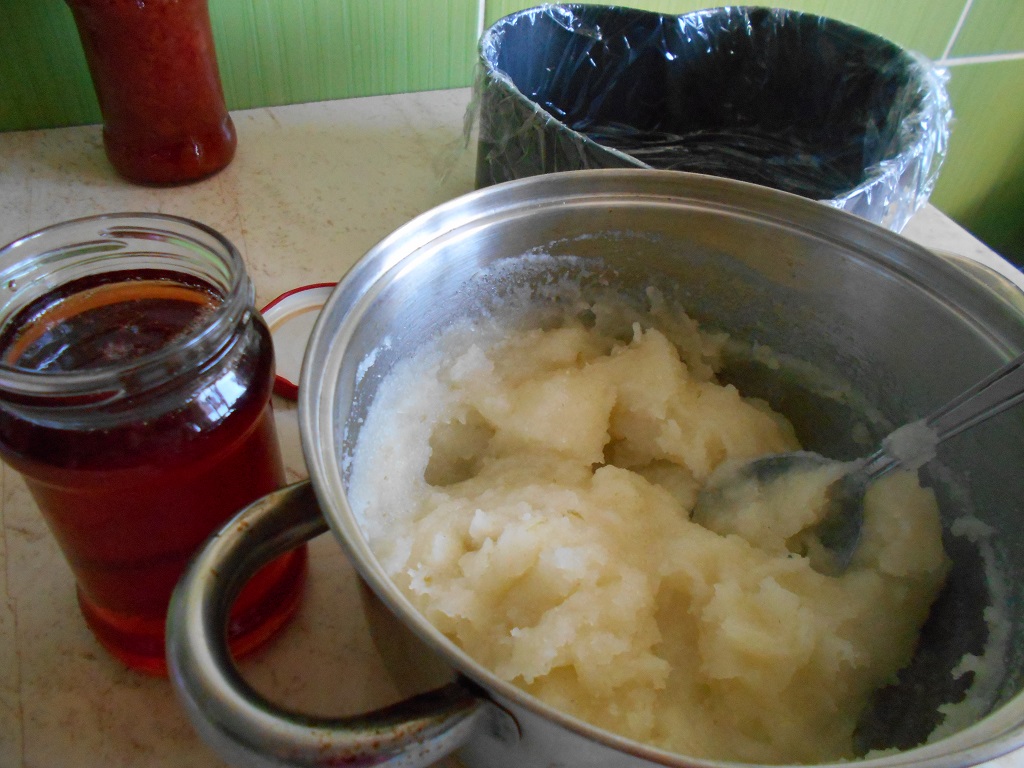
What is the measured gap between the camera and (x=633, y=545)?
2.06 feet

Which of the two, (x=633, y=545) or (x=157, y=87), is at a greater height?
(x=157, y=87)

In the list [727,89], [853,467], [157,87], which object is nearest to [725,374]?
[853,467]

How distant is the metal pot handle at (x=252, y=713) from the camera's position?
33 centimetres

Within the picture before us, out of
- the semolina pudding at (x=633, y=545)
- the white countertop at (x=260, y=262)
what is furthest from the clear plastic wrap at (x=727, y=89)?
the semolina pudding at (x=633, y=545)

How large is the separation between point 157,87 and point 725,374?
0.74m

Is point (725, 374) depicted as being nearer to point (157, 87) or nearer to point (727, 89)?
point (727, 89)

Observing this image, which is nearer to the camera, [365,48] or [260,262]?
[260,262]

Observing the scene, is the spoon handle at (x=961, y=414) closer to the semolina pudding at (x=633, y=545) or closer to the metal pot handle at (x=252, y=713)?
the semolina pudding at (x=633, y=545)

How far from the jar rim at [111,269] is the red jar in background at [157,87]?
406mm

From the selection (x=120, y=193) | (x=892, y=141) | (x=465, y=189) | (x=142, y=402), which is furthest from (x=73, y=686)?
(x=892, y=141)

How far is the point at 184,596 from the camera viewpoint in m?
0.36

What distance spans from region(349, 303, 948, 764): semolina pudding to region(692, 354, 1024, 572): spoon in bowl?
13mm

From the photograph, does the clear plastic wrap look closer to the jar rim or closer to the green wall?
the green wall

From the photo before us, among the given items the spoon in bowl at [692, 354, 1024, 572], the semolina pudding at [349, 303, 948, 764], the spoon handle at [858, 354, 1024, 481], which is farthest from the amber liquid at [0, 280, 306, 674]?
the spoon handle at [858, 354, 1024, 481]
